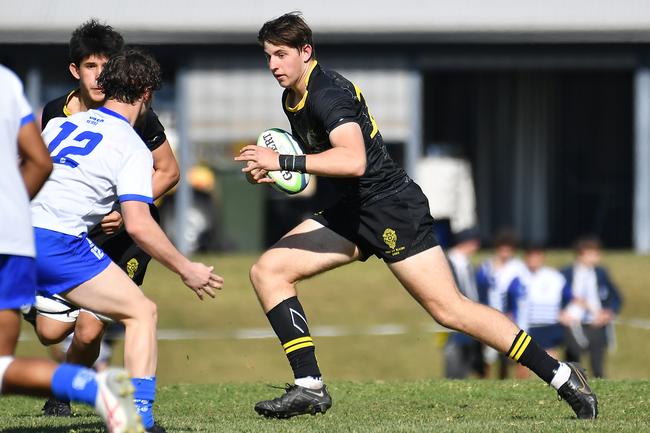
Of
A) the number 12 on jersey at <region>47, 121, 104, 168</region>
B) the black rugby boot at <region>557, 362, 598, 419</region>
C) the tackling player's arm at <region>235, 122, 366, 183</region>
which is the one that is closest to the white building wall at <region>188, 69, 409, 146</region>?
the black rugby boot at <region>557, 362, 598, 419</region>

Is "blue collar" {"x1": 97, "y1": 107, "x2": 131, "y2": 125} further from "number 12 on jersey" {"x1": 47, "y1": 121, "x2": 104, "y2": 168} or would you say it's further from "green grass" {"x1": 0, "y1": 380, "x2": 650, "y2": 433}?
"green grass" {"x1": 0, "y1": 380, "x2": 650, "y2": 433}

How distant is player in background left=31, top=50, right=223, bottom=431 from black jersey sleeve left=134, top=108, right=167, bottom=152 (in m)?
1.32

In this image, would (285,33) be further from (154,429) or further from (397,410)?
(397,410)

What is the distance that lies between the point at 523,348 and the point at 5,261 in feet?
10.0

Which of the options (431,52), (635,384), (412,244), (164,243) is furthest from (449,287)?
(431,52)

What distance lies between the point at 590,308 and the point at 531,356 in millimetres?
7814

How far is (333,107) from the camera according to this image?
6.68 meters

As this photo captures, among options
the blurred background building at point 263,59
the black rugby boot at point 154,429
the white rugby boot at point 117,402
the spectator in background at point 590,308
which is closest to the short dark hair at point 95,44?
the black rugby boot at point 154,429

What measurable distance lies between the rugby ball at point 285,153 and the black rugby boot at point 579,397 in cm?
180

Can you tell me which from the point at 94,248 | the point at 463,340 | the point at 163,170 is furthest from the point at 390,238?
the point at 463,340

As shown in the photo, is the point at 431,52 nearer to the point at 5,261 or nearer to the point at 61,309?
the point at 61,309

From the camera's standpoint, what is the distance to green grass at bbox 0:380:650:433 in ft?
21.4

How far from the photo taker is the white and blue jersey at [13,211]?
5.00 meters

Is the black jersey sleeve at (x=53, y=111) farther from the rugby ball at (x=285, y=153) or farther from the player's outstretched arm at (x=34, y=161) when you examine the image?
the player's outstretched arm at (x=34, y=161)
